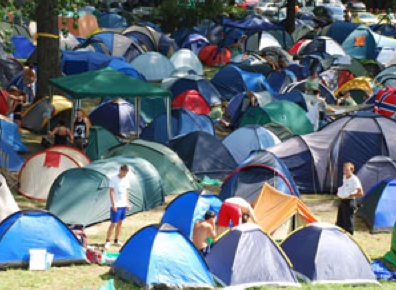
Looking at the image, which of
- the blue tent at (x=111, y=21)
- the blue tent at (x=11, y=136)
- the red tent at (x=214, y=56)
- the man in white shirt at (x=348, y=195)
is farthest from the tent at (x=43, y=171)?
the blue tent at (x=111, y=21)

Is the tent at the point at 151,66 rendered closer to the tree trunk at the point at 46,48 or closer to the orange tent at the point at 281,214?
the tree trunk at the point at 46,48

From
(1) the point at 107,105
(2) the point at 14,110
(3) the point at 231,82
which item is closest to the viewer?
(2) the point at 14,110

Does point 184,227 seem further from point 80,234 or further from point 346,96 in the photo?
point 346,96

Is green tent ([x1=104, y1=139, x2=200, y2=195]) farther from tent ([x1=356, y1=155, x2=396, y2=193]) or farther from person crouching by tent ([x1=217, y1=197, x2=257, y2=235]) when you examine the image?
person crouching by tent ([x1=217, y1=197, x2=257, y2=235])

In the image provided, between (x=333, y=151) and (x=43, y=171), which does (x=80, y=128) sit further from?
(x=333, y=151)

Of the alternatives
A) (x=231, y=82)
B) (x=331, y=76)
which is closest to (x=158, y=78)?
(x=231, y=82)

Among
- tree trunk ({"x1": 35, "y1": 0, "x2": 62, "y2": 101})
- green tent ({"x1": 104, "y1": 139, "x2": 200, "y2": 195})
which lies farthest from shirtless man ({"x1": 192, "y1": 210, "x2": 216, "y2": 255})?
tree trunk ({"x1": 35, "y1": 0, "x2": 62, "y2": 101})

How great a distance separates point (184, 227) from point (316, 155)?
14.6 feet

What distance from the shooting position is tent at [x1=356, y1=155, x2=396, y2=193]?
14.9 m

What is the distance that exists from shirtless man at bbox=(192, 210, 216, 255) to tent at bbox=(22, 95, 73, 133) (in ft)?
28.2

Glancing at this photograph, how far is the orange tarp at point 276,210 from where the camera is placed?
40.4ft

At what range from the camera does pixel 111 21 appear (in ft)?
133

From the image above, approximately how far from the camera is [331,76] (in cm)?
2556

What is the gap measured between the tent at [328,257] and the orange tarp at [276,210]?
4.65 feet
